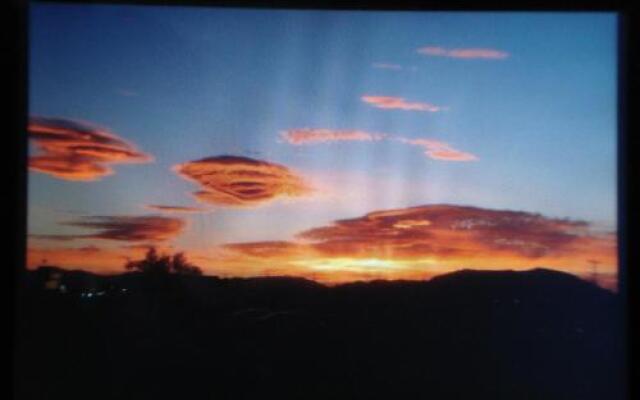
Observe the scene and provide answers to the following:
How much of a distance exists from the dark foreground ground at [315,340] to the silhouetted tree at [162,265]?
0.03m

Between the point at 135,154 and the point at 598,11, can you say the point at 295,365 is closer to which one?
the point at 135,154

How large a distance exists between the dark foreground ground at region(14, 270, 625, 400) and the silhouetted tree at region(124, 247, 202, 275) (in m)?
0.03

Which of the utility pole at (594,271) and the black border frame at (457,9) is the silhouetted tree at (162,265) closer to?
the black border frame at (457,9)

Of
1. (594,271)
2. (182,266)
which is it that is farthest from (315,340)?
(594,271)

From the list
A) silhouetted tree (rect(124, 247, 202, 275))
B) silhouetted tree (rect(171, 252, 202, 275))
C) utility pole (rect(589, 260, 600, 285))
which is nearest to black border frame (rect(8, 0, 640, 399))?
utility pole (rect(589, 260, 600, 285))

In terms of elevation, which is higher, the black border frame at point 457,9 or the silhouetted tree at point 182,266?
the black border frame at point 457,9

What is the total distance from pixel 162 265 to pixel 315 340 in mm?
499

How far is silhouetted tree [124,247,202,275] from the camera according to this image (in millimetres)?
1872

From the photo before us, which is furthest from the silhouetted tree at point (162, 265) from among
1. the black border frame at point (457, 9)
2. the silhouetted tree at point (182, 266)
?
the black border frame at point (457, 9)

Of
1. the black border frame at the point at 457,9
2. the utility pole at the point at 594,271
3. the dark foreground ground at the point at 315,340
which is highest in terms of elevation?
the black border frame at the point at 457,9

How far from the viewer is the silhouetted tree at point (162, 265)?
1872 mm

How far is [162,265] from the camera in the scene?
187 cm

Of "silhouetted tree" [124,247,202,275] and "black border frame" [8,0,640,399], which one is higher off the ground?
"black border frame" [8,0,640,399]

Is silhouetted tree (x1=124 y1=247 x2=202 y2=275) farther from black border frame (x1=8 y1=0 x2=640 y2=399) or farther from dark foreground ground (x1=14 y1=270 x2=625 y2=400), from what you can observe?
black border frame (x1=8 y1=0 x2=640 y2=399)
